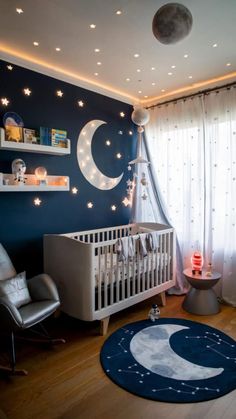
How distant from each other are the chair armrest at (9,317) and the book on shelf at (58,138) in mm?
1655

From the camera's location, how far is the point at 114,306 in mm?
2688

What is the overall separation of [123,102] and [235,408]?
3.57 m

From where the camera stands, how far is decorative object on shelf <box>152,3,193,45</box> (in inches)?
63.8

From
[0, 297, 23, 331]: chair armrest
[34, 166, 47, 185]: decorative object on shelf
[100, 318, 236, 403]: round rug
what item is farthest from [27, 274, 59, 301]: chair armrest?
[34, 166, 47, 185]: decorative object on shelf

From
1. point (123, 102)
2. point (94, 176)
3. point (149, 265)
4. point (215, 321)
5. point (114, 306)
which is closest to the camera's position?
point (114, 306)

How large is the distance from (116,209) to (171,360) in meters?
2.12

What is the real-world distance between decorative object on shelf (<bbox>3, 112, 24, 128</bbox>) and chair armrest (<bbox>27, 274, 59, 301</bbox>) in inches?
57.3

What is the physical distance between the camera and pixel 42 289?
2.43 metres

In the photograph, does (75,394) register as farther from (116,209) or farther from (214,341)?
(116,209)

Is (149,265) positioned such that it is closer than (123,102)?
Yes

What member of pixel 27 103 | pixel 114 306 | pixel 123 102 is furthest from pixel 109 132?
pixel 114 306

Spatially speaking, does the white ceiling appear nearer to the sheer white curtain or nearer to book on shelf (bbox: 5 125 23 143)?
the sheer white curtain

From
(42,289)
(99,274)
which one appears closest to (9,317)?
(42,289)

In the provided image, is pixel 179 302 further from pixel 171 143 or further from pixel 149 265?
pixel 171 143
